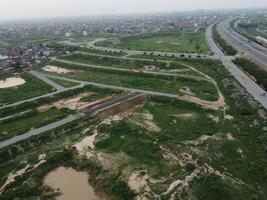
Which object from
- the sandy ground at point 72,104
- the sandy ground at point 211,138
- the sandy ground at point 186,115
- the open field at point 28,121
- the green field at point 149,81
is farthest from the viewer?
the green field at point 149,81

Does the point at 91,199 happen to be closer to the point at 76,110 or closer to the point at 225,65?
the point at 76,110

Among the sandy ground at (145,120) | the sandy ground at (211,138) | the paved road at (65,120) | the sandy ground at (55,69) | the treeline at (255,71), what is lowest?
the sandy ground at (55,69)

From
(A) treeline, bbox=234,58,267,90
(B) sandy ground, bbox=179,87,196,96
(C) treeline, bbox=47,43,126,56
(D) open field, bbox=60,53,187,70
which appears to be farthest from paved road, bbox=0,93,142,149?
(C) treeline, bbox=47,43,126,56

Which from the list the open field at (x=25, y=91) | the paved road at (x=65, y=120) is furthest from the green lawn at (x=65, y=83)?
the paved road at (x=65, y=120)

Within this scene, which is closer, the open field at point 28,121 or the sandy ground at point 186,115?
the open field at point 28,121

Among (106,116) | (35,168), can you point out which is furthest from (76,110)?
(35,168)

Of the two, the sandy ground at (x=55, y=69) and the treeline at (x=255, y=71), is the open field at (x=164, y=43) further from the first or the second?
the sandy ground at (x=55, y=69)
